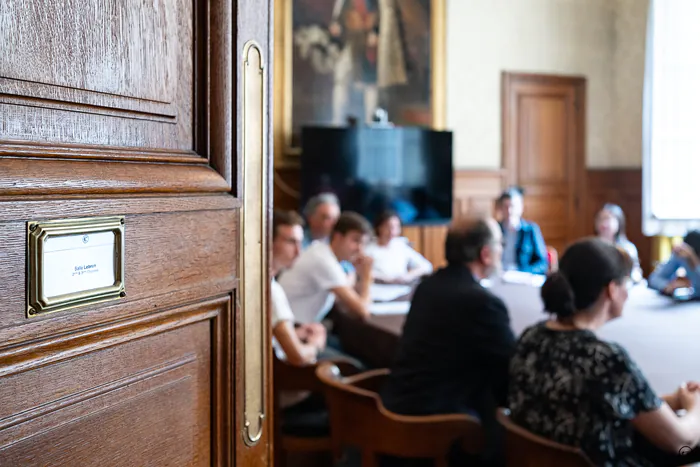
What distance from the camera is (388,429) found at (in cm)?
241

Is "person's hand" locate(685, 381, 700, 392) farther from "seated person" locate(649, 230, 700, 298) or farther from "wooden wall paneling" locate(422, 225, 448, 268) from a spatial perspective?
"wooden wall paneling" locate(422, 225, 448, 268)

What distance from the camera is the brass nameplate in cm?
67

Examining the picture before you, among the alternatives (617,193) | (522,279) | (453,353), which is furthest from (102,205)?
(617,193)

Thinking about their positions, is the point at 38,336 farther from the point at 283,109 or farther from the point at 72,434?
the point at 283,109

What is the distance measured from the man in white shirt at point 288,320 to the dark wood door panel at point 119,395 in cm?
162

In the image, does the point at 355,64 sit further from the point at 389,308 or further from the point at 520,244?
the point at 389,308

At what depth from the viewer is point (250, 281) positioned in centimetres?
99

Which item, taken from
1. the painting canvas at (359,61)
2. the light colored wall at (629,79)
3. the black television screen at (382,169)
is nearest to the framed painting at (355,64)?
the painting canvas at (359,61)

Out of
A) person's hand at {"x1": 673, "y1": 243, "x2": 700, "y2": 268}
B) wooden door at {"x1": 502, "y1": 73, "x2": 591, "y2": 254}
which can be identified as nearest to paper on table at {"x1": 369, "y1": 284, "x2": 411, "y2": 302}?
person's hand at {"x1": 673, "y1": 243, "x2": 700, "y2": 268}

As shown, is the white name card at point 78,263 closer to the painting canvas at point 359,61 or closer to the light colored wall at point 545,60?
the painting canvas at point 359,61

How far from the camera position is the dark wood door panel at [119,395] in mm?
668

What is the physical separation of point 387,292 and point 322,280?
0.92 meters

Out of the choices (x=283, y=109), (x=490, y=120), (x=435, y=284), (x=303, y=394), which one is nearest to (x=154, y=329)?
(x=435, y=284)

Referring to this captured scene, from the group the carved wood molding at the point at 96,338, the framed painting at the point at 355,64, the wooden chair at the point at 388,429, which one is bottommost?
the wooden chair at the point at 388,429
